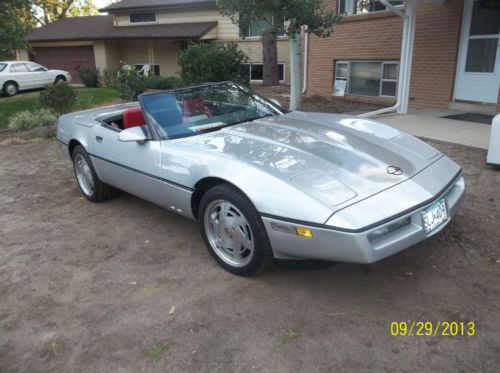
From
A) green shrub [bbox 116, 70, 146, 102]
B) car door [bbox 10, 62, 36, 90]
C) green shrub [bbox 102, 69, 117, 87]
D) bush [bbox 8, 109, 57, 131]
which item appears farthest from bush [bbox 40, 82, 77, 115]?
green shrub [bbox 102, 69, 117, 87]

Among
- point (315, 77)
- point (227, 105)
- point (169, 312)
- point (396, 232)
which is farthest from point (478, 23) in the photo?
point (169, 312)

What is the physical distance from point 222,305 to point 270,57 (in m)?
15.3

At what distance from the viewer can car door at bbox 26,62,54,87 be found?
2062 centimetres

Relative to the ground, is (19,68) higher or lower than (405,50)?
lower

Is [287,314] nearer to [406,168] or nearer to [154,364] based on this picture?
[154,364]

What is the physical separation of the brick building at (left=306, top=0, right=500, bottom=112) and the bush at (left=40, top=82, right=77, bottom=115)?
7452 millimetres

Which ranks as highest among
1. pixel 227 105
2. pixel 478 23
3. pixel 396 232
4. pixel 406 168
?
pixel 478 23

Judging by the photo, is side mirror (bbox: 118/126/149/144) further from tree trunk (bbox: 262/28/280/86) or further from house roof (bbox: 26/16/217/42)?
house roof (bbox: 26/16/217/42)

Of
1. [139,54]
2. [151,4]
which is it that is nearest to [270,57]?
[151,4]

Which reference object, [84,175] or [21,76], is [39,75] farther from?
[84,175]

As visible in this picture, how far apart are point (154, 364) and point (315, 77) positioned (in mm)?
12886

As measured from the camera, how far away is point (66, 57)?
85.7 feet

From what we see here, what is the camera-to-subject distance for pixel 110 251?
3.96 m

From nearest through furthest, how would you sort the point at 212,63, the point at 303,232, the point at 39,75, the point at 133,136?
the point at 303,232, the point at 133,136, the point at 212,63, the point at 39,75
